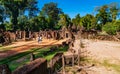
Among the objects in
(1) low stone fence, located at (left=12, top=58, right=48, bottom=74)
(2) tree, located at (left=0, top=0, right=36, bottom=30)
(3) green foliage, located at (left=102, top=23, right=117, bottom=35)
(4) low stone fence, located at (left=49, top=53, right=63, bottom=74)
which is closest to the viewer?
(1) low stone fence, located at (left=12, top=58, right=48, bottom=74)

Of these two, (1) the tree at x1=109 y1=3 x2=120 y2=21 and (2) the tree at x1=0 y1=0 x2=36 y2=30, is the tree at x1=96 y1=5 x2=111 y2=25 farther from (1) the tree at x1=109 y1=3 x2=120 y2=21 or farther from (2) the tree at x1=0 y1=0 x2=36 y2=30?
(2) the tree at x1=0 y1=0 x2=36 y2=30

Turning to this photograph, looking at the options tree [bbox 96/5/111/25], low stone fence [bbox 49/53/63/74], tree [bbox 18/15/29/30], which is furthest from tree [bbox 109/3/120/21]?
low stone fence [bbox 49/53/63/74]

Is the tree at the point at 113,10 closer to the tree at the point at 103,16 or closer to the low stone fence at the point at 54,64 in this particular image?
the tree at the point at 103,16

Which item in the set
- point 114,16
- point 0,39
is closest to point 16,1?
point 0,39

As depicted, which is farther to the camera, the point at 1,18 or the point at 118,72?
the point at 1,18

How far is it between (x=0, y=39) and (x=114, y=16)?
5282cm

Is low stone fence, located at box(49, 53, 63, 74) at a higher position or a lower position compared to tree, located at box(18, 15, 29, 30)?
lower

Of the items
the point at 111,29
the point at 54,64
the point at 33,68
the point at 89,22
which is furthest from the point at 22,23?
the point at 33,68

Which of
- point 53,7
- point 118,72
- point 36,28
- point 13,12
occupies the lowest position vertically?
point 118,72

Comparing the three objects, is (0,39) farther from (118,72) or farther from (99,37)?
(118,72)

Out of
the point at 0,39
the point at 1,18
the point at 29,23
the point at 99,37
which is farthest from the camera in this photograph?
the point at 29,23

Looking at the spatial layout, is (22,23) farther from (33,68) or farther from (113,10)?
(33,68)

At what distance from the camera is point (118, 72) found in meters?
17.4

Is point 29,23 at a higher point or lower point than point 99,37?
higher
